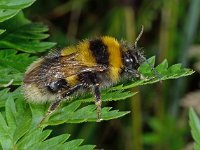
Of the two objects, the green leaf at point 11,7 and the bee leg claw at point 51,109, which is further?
the bee leg claw at point 51,109

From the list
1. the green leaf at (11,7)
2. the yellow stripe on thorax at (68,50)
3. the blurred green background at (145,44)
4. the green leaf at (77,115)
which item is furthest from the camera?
the blurred green background at (145,44)

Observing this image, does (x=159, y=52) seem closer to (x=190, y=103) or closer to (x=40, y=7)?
(x=190, y=103)

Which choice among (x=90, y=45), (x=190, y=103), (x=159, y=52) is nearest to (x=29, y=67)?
(x=90, y=45)

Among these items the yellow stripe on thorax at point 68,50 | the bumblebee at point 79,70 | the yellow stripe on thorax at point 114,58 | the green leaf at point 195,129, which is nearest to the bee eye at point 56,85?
the bumblebee at point 79,70

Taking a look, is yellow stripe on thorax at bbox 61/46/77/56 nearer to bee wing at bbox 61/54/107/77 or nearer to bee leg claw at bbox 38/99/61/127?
bee wing at bbox 61/54/107/77

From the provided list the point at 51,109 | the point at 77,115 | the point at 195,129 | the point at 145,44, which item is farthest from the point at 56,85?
the point at 145,44

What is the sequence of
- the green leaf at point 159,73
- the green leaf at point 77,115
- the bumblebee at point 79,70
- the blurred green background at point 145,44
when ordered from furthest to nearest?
the blurred green background at point 145,44 < the bumblebee at point 79,70 < the green leaf at point 159,73 < the green leaf at point 77,115

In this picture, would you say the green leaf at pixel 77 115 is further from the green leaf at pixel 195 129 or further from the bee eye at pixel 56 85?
the green leaf at pixel 195 129
